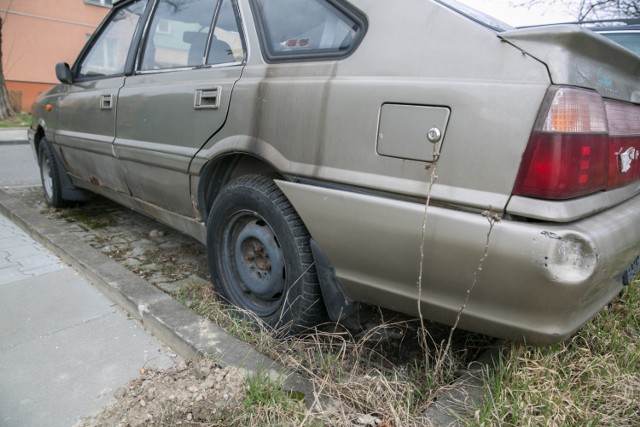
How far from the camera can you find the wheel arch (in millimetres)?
2336

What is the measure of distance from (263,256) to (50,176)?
126 inches

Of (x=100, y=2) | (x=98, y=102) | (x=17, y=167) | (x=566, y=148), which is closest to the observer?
(x=566, y=148)

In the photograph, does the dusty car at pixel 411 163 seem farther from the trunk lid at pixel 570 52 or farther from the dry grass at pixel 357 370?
the dry grass at pixel 357 370

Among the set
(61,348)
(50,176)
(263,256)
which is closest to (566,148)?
(263,256)

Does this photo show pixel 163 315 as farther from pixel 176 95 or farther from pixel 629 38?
pixel 629 38

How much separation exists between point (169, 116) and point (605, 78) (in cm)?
217

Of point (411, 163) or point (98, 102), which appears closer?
point (411, 163)

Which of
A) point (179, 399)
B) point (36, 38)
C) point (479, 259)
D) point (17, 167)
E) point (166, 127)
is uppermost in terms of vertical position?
point (36, 38)

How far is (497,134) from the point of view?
1.46 metres

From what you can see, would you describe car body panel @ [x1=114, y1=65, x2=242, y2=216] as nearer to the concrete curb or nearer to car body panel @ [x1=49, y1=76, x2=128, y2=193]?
car body panel @ [x1=49, y1=76, x2=128, y2=193]

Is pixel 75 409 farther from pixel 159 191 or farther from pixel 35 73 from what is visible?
pixel 35 73

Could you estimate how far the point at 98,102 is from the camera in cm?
344

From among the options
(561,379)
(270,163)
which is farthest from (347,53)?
(561,379)

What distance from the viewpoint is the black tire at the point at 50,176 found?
434cm
